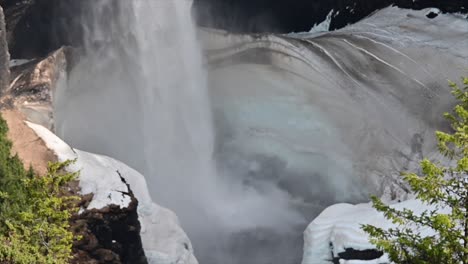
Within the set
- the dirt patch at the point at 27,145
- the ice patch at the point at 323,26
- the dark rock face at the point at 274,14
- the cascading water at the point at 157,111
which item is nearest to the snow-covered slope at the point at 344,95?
the cascading water at the point at 157,111

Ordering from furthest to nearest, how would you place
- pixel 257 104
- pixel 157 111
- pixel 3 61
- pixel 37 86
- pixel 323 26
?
pixel 323 26
pixel 257 104
pixel 157 111
pixel 37 86
pixel 3 61

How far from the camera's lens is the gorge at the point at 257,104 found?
2281 cm

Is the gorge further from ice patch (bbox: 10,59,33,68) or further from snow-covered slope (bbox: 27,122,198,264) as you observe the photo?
snow-covered slope (bbox: 27,122,198,264)

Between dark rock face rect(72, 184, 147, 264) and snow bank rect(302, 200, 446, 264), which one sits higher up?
dark rock face rect(72, 184, 147, 264)

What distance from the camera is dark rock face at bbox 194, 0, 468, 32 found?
25109mm

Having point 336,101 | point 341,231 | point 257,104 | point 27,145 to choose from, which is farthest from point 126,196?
point 336,101

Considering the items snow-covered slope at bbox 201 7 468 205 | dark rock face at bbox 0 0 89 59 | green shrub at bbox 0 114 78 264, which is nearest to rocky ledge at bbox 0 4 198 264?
green shrub at bbox 0 114 78 264

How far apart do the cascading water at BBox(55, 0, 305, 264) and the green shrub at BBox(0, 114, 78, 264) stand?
755 cm

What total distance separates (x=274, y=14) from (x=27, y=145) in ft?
38.1

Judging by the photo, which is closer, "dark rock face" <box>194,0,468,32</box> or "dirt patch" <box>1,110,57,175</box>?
"dirt patch" <box>1,110,57,175</box>

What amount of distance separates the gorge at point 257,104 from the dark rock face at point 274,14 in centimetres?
17

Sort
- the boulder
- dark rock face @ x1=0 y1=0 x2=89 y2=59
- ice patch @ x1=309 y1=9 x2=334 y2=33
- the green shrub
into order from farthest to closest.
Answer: ice patch @ x1=309 y1=9 x2=334 y2=33, dark rock face @ x1=0 y1=0 x2=89 y2=59, the boulder, the green shrub

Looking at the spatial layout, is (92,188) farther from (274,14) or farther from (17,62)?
(274,14)

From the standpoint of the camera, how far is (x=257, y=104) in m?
25.0
